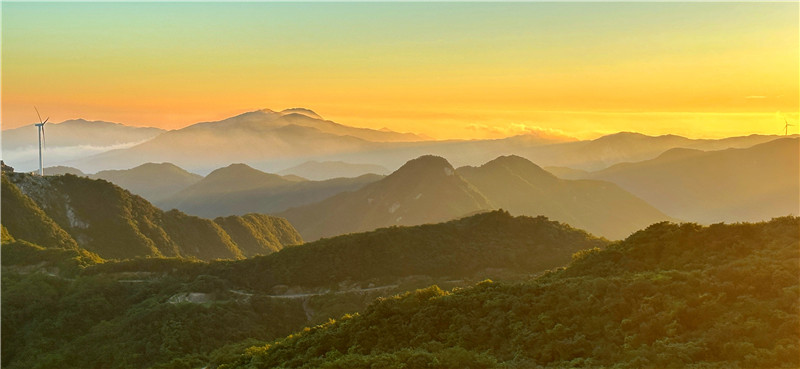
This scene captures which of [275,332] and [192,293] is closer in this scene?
[275,332]

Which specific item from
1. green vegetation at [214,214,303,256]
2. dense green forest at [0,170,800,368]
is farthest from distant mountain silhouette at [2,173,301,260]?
green vegetation at [214,214,303,256]

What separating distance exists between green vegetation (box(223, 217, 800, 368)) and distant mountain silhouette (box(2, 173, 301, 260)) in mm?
103141

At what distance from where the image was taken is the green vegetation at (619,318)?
29.2 m

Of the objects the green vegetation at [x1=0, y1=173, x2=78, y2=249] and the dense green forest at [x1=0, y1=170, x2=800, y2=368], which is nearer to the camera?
the dense green forest at [x1=0, y1=170, x2=800, y2=368]

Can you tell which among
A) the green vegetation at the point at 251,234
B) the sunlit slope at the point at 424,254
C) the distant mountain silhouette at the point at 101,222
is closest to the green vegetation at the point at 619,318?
the sunlit slope at the point at 424,254

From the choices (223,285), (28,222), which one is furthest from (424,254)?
(28,222)

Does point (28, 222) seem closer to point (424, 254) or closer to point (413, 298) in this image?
point (424, 254)

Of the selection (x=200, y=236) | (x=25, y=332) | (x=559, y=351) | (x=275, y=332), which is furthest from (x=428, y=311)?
(x=200, y=236)

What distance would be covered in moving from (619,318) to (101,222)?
13034cm

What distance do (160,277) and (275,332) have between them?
2553 cm

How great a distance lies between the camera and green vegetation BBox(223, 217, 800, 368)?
95.8 ft

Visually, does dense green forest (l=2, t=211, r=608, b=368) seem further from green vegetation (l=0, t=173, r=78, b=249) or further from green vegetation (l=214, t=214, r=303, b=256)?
green vegetation (l=214, t=214, r=303, b=256)

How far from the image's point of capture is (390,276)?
86.3 m

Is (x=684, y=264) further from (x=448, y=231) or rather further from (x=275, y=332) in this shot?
(x=448, y=231)
